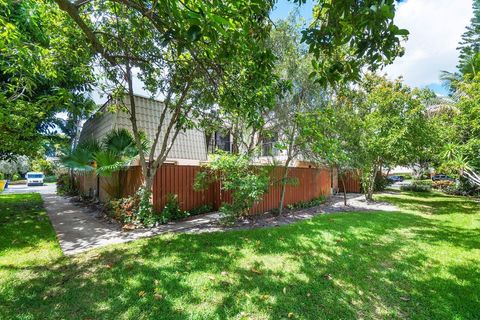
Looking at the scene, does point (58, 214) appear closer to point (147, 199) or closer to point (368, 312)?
point (147, 199)

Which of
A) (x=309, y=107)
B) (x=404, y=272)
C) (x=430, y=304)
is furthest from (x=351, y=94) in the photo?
(x=430, y=304)

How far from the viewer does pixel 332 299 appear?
3.24m

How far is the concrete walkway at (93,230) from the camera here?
18.3 ft

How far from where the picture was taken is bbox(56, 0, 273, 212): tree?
91.9 inches

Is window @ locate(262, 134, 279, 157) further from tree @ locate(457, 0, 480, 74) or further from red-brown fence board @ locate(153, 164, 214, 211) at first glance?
tree @ locate(457, 0, 480, 74)

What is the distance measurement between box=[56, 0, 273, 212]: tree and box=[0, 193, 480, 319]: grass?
2886 mm

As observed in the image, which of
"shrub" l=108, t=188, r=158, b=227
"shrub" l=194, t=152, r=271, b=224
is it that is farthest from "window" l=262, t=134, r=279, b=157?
"shrub" l=108, t=188, r=158, b=227

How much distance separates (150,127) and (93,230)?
6022mm

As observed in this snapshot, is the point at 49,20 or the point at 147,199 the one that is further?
the point at 147,199

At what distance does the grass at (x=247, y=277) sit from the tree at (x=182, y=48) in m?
2.89

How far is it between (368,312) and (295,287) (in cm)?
97

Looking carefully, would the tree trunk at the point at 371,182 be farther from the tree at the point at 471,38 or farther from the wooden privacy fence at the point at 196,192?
the tree at the point at 471,38

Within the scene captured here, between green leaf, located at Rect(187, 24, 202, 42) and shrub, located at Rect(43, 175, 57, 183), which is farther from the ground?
green leaf, located at Rect(187, 24, 202, 42)

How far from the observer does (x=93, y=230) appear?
6.75 metres
